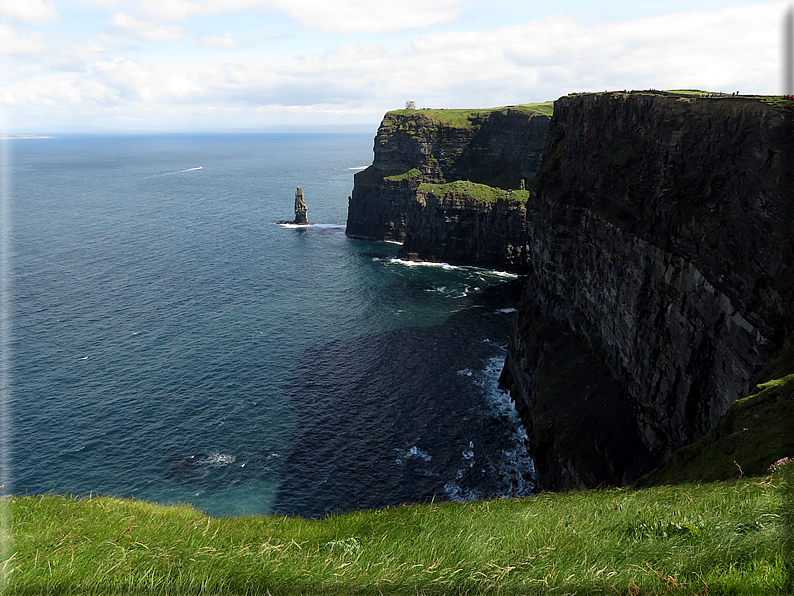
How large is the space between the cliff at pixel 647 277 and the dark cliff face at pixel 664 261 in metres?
0.13

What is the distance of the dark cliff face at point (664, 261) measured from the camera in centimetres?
3262

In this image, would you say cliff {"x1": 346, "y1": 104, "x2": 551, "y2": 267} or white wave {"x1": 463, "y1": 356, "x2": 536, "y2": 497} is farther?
cliff {"x1": 346, "y1": 104, "x2": 551, "y2": 267}

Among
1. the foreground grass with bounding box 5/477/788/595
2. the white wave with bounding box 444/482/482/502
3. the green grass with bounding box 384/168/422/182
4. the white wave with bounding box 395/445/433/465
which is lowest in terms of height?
the white wave with bounding box 444/482/482/502

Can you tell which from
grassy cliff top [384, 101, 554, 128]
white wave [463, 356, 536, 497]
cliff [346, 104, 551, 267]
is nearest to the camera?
white wave [463, 356, 536, 497]

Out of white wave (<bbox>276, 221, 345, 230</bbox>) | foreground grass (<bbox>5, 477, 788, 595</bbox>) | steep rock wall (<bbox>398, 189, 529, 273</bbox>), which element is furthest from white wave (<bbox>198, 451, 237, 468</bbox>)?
white wave (<bbox>276, 221, 345, 230</bbox>)

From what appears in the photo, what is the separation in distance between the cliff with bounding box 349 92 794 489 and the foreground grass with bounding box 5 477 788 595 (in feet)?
73.7

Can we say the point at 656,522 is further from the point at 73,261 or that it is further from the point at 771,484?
the point at 73,261

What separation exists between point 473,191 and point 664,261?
9807cm

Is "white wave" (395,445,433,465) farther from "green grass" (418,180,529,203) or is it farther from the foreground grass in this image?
"green grass" (418,180,529,203)

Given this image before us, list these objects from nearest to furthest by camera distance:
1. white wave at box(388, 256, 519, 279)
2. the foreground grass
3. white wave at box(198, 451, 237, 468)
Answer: the foreground grass
white wave at box(198, 451, 237, 468)
white wave at box(388, 256, 519, 279)

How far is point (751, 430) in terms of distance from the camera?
882 inches

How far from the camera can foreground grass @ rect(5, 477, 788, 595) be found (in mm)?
9289

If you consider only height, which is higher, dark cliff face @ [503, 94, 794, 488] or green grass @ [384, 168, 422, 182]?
green grass @ [384, 168, 422, 182]

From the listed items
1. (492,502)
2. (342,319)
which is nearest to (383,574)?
(492,502)
